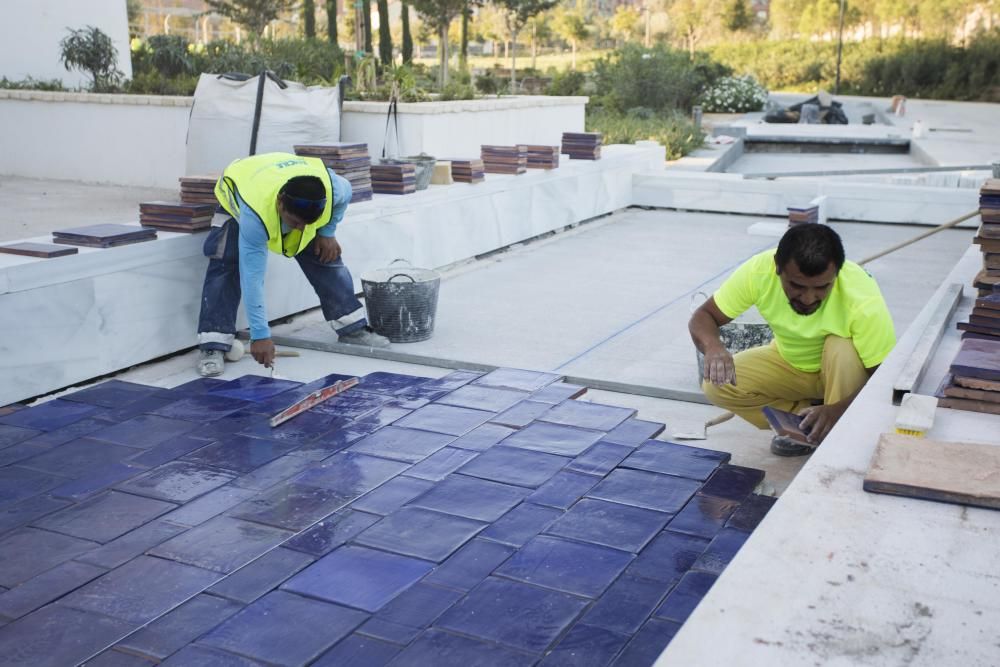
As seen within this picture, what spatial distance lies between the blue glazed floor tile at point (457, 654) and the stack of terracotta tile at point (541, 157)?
7.12 metres

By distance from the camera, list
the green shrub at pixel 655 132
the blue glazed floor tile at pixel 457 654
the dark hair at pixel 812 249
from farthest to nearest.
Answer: the green shrub at pixel 655 132 → the dark hair at pixel 812 249 → the blue glazed floor tile at pixel 457 654

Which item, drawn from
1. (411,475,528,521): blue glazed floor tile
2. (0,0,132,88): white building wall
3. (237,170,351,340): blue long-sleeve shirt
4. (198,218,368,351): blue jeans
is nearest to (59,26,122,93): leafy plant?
(0,0,132,88): white building wall

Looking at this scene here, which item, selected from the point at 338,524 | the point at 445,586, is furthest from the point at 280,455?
the point at 445,586

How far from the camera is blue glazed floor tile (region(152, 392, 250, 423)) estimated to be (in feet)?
14.1

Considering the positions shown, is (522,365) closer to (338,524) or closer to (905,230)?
(338,524)

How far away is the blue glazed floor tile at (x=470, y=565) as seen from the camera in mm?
2838

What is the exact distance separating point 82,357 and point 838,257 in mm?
3491

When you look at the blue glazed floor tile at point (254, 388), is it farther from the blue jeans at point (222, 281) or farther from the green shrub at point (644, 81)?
the green shrub at point (644, 81)

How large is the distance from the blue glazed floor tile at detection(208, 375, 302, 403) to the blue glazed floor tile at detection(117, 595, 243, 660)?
6.08 ft

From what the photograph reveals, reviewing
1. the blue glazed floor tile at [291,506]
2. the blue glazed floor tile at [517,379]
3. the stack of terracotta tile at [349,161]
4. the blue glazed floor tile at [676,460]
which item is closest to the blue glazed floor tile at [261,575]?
the blue glazed floor tile at [291,506]

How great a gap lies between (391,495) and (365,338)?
85.3 inches

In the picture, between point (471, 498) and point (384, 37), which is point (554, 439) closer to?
point (471, 498)

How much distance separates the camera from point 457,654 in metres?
2.46

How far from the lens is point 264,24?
34094 mm
